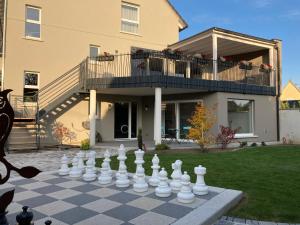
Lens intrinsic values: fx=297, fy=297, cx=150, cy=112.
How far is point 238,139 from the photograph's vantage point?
52.6 feet

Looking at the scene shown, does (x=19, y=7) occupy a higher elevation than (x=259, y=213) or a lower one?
higher

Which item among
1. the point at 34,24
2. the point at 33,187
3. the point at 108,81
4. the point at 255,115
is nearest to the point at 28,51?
the point at 34,24

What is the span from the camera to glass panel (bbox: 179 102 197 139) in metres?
16.9

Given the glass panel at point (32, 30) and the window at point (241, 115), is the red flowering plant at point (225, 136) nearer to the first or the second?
the window at point (241, 115)

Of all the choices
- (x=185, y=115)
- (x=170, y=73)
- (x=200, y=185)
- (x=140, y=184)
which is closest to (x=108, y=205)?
(x=140, y=184)

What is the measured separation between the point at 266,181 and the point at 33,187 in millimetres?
5067

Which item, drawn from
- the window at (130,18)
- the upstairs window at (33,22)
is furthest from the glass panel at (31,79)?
the window at (130,18)

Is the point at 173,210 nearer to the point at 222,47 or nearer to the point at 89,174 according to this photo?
the point at 89,174

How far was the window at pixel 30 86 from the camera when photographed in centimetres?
1534

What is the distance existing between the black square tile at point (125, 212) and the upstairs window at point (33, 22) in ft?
44.7

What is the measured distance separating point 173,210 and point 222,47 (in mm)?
16021

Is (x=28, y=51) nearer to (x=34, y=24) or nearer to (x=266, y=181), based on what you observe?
(x=34, y=24)

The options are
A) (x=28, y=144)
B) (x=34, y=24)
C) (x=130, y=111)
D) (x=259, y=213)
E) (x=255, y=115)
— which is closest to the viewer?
(x=259, y=213)

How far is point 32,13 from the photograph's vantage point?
15820 millimetres
